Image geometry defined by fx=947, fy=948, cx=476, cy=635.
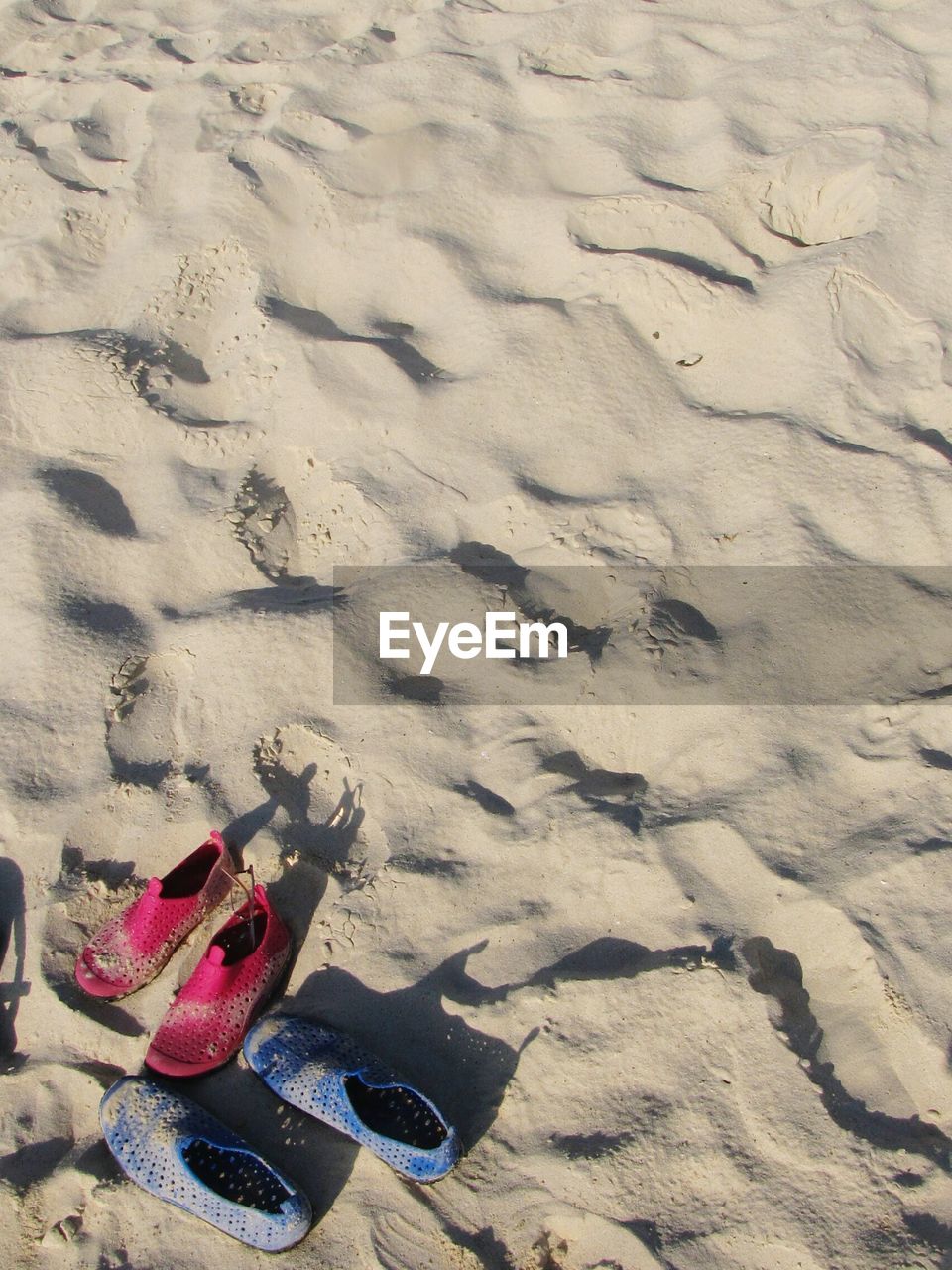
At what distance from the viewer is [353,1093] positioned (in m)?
1.78

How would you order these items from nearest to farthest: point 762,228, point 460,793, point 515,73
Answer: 1. point 460,793
2. point 762,228
3. point 515,73

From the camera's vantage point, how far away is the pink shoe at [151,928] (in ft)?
6.48

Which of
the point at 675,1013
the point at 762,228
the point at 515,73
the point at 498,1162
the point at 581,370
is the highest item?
the point at 515,73

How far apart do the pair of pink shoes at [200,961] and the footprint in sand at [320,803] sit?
17 centimetres

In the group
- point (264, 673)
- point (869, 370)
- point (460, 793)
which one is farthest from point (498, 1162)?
point (869, 370)

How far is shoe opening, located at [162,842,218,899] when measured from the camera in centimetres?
202

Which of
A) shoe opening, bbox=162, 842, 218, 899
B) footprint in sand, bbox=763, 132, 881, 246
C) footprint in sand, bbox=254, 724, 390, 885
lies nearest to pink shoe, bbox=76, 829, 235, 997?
shoe opening, bbox=162, 842, 218, 899

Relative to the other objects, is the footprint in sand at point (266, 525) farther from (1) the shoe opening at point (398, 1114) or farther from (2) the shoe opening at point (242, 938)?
(1) the shoe opening at point (398, 1114)

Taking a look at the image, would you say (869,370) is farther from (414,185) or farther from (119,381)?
(119,381)

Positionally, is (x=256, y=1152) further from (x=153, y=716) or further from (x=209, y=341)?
(x=209, y=341)

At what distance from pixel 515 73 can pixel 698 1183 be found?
11.7 ft

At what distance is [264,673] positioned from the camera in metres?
2.30

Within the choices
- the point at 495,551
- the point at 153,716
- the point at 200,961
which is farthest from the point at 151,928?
the point at 495,551

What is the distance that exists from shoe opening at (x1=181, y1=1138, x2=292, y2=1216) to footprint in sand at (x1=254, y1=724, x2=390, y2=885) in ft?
1.84
